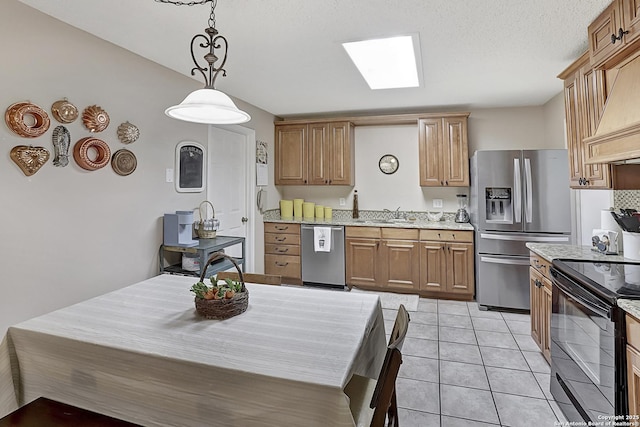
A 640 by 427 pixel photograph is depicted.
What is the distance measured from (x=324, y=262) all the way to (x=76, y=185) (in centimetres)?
295

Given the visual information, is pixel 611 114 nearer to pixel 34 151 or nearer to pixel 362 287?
pixel 362 287

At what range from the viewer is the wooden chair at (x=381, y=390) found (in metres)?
1.10

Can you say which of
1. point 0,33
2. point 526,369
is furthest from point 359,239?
point 0,33

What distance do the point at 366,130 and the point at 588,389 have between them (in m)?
3.95

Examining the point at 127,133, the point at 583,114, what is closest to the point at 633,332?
the point at 583,114

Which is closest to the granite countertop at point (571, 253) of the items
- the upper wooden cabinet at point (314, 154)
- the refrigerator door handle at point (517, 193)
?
the refrigerator door handle at point (517, 193)

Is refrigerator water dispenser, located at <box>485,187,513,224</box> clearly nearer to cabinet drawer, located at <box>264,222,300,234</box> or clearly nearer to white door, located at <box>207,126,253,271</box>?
cabinet drawer, located at <box>264,222,300,234</box>

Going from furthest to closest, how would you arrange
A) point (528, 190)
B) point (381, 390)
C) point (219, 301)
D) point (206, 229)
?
1. point (528, 190)
2. point (206, 229)
3. point (219, 301)
4. point (381, 390)

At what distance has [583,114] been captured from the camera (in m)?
2.48

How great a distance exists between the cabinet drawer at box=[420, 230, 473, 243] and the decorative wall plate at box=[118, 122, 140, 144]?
323 cm

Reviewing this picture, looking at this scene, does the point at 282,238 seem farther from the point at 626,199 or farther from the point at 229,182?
the point at 626,199

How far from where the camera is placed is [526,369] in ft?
7.98

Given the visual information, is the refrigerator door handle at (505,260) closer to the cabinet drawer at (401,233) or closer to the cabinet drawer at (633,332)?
the cabinet drawer at (401,233)

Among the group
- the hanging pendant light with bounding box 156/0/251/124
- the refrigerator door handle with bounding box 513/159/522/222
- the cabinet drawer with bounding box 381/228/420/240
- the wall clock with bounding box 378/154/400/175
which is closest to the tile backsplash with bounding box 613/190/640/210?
the refrigerator door handle with bounding box 513/159/522/222
